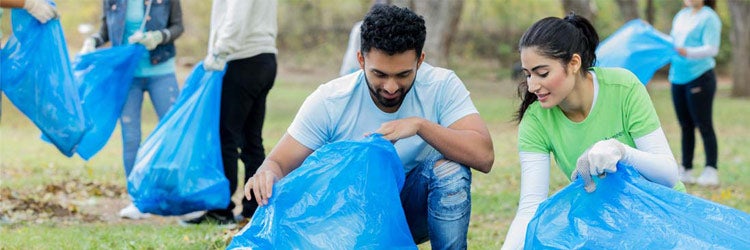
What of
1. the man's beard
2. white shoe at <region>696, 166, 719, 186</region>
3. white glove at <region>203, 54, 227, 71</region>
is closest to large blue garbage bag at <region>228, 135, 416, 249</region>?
the man's beard

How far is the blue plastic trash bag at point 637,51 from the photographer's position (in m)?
5.78

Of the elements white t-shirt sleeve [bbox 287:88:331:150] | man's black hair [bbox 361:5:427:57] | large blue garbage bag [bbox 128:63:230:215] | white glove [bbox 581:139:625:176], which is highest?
man's black hair [bbox 361:5:427:57]

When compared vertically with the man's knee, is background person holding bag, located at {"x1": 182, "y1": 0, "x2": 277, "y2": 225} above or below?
below

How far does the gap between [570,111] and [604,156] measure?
52cm

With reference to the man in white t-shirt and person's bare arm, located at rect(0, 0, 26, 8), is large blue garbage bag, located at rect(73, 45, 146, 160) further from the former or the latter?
the man in white t-shirt

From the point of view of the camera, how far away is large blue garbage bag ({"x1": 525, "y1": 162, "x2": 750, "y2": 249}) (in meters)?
2.77

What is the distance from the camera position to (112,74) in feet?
17.4

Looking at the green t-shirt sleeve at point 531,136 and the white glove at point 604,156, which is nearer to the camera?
the white glove at point 604,156

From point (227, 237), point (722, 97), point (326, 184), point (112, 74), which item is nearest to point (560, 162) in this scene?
point (326, 184)

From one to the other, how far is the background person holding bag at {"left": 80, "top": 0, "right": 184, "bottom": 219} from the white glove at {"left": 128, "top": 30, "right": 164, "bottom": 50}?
0.04m

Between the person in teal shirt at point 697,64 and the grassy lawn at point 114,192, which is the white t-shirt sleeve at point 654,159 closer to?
the grassy lawn at point 114,192

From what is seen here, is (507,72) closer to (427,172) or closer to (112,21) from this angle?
(112,21)

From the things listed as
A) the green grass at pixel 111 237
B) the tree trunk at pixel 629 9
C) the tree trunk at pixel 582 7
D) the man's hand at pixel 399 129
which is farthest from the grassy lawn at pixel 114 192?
the tree trunk at pixel 629 9

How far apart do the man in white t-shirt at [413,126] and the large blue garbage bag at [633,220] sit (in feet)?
1.46
